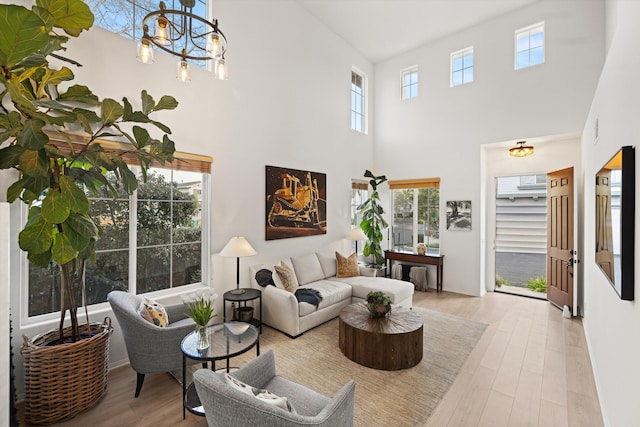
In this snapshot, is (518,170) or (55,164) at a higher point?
(518,170)

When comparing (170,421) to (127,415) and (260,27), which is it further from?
(260,27)

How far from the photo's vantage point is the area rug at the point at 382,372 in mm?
2273

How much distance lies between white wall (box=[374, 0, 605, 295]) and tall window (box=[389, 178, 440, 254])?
0.58 feet

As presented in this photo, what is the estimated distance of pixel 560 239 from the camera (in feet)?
14.9

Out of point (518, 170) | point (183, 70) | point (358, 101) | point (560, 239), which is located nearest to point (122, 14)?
point (183, 70)

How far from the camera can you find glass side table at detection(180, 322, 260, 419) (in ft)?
6.90

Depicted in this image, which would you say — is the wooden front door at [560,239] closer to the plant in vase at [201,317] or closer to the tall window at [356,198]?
the tall window at [356,198]

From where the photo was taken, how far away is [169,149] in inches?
90.2

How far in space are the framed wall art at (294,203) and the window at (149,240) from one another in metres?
1.00

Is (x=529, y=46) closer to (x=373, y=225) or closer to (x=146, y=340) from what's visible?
(x=373, y=225)

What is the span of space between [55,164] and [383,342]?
116 inches

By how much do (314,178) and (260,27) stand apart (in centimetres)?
242

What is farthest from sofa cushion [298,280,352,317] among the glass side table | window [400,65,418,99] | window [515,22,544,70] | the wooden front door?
window [515,22,544,70]

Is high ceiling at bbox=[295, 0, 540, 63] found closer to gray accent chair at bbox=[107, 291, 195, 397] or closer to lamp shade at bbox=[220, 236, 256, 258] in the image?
lamp shade at bbox=[220, 236, 256, 258]
